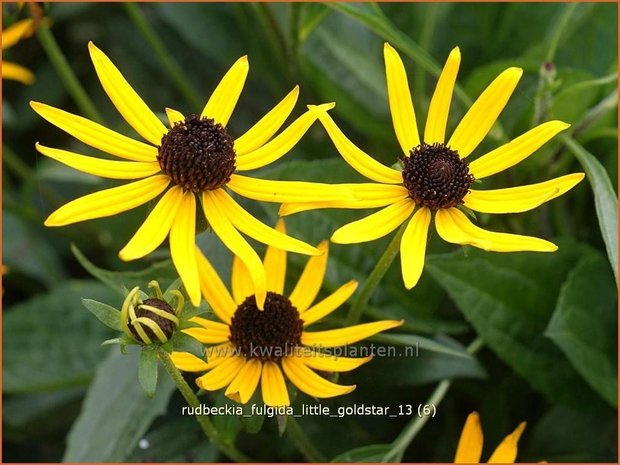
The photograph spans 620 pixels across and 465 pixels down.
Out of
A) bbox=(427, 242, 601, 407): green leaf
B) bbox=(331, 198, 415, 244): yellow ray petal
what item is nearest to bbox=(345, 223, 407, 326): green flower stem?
bbox=(331, 198, 415, 244): yellow ray petal

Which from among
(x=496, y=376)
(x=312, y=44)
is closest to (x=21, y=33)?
(x=312, y=44)

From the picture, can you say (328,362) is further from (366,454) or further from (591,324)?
(591,324)

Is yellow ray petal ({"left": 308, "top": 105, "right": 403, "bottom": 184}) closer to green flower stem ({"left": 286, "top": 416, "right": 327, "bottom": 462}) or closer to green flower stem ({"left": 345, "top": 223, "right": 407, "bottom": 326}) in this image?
green flower stem ({"left": 345, "top": 223, "right": 407, "bottom": 326})

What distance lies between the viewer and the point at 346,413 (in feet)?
2.51

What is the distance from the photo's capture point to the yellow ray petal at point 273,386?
0.58 metres

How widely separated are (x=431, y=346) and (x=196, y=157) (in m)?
0.20

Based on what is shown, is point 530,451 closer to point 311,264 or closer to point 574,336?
point 574,336

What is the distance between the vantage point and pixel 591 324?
2.62 ft

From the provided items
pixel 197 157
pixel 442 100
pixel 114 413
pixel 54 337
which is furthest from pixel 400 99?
pixel 54 337

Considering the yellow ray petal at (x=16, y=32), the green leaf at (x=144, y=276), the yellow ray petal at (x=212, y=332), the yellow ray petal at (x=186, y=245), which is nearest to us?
the yellow ray petal at (x=186, y=245)

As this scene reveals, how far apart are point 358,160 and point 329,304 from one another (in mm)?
103

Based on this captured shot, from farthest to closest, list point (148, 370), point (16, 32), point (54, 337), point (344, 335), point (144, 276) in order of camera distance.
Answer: point (54, 337) < point (16, 32) < point (144, 276) < point (344, 335) < point (148, 370)

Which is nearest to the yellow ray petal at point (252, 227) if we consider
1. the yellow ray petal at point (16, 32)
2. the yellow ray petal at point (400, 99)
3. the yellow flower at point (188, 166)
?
the yellow flower at point (188, 166)

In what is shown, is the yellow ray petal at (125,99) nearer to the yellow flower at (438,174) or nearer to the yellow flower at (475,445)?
the yellow flower at (438,174)
